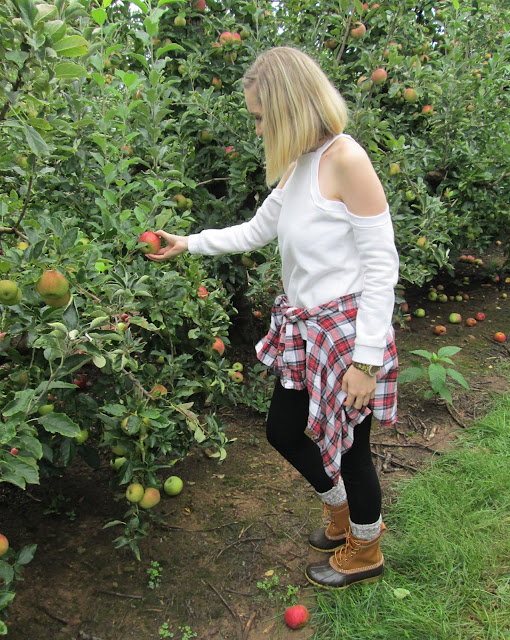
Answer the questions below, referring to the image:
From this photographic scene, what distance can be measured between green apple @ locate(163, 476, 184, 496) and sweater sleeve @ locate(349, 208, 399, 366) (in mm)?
1200

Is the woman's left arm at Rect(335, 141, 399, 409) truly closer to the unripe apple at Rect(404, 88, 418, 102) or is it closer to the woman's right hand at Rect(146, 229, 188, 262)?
the woman's right hand at Rect(146, 229, 188, 262)

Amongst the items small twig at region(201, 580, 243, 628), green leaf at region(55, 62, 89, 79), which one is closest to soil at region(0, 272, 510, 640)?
small twig at region(201, 580, 243, 628)

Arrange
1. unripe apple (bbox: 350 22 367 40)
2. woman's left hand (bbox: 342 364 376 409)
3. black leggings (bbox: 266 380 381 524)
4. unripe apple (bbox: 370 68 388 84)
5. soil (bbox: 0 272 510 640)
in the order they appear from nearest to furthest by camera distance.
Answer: woman's left hand (bbox: 342 364 376 409) → black leggings (bbox: 266 380 381 524) → soil (bbox: 0 272 510 640) → unripe apple (bbox: 370 68 388 84) → unripe apple (bbox: 350 22 367 40)

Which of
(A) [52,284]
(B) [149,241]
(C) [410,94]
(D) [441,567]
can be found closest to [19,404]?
(A) [52,284]

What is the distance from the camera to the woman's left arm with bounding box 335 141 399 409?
1.38 metres

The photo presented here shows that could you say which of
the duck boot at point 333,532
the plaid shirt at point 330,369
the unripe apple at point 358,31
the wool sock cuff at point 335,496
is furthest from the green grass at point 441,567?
the unripe apple at point 358,31

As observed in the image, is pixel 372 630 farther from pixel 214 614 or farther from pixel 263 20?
pixel 263 20

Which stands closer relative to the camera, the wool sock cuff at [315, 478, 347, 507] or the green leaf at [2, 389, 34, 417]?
the green leaf at [2, 389, 34, 417]

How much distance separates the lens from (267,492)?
8.00ft

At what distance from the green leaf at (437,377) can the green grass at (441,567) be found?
0.43 metres

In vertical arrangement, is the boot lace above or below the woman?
below

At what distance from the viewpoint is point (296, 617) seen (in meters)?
1.79

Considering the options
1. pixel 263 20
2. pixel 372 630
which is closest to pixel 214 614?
→ pixel 372 630

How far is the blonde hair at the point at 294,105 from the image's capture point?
145cm
